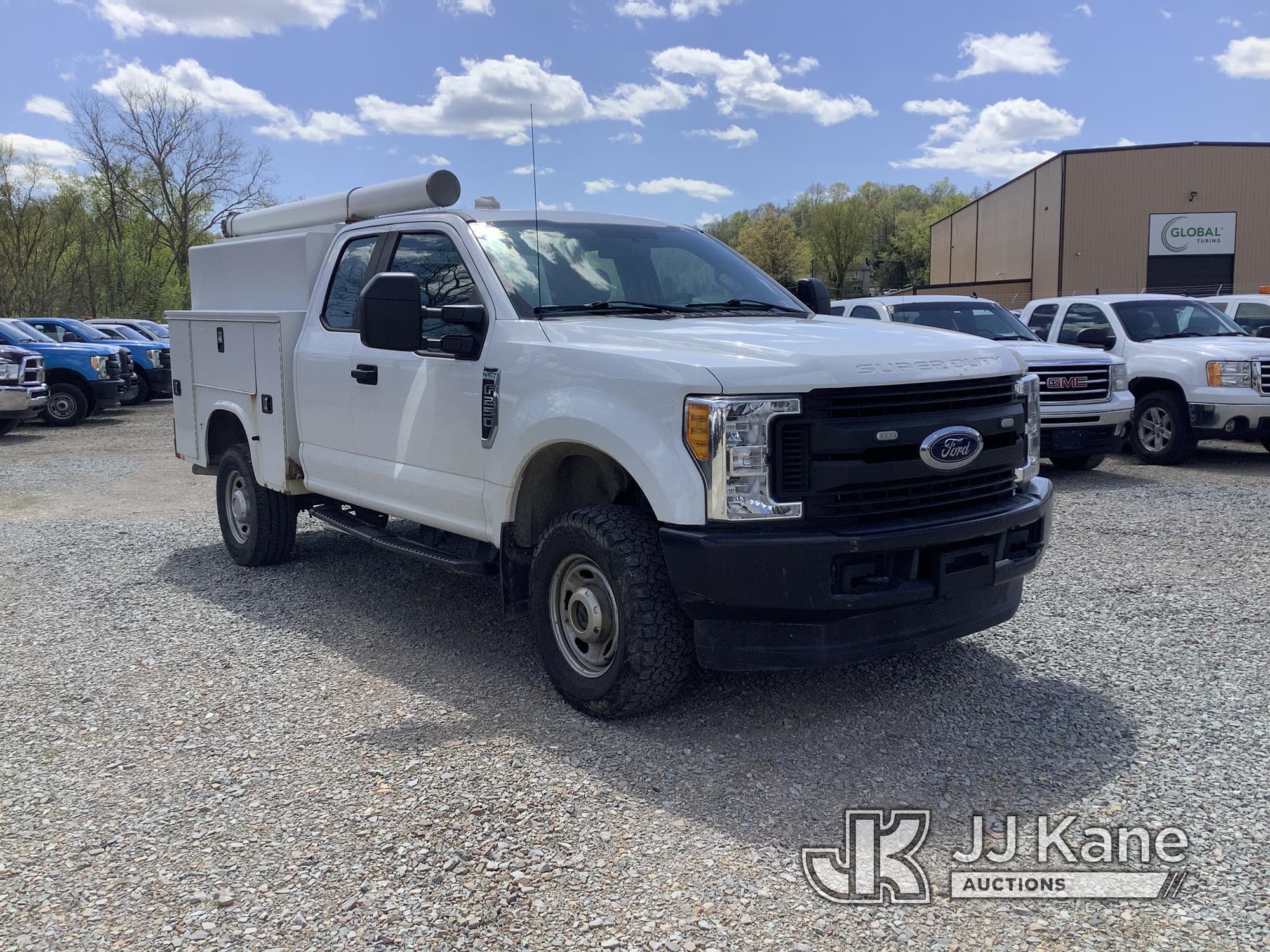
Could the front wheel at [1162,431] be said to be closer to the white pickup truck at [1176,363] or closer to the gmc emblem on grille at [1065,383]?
the white pickup truck at [1176,363]

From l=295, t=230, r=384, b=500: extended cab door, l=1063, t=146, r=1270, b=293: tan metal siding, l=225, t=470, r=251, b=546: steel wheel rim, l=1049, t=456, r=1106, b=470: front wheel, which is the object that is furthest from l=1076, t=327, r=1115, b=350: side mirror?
l=1063, t=146, r=1270, b=293: tan metal siding

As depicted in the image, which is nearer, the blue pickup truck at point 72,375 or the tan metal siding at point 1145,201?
the blue pickup truck at point 72,375

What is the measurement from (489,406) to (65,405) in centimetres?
1732

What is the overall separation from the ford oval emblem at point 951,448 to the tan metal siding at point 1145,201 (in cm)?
4342

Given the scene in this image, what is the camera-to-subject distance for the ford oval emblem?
4027 millimetres

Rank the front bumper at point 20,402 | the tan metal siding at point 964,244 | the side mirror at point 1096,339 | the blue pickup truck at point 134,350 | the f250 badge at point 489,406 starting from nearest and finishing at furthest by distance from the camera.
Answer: the f250 badge at point 489,406 → the side mirror at point 1096,339 → the front bumper at point 20,402 → the blue pickup truck at point 134,350 → the tan metal siding at point 964,244

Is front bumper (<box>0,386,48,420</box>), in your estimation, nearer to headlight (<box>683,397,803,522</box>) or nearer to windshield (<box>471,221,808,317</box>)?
windshield (<box>471,221,808,317</box>)

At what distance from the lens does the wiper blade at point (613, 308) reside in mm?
4875

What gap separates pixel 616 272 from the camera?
17.3 ft

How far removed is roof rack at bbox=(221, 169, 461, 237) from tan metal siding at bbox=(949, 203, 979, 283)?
6009 centimetres

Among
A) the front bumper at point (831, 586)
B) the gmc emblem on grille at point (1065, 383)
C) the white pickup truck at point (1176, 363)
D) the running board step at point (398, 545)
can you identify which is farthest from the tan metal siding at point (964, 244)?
the front bumper at point (831, 586)

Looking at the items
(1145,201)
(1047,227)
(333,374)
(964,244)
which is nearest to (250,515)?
(333,374)

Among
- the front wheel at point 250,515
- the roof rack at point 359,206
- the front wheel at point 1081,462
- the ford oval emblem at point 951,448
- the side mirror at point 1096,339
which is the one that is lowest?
the front wheel at point 1081,462

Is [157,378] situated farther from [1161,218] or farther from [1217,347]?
[1161,218]
